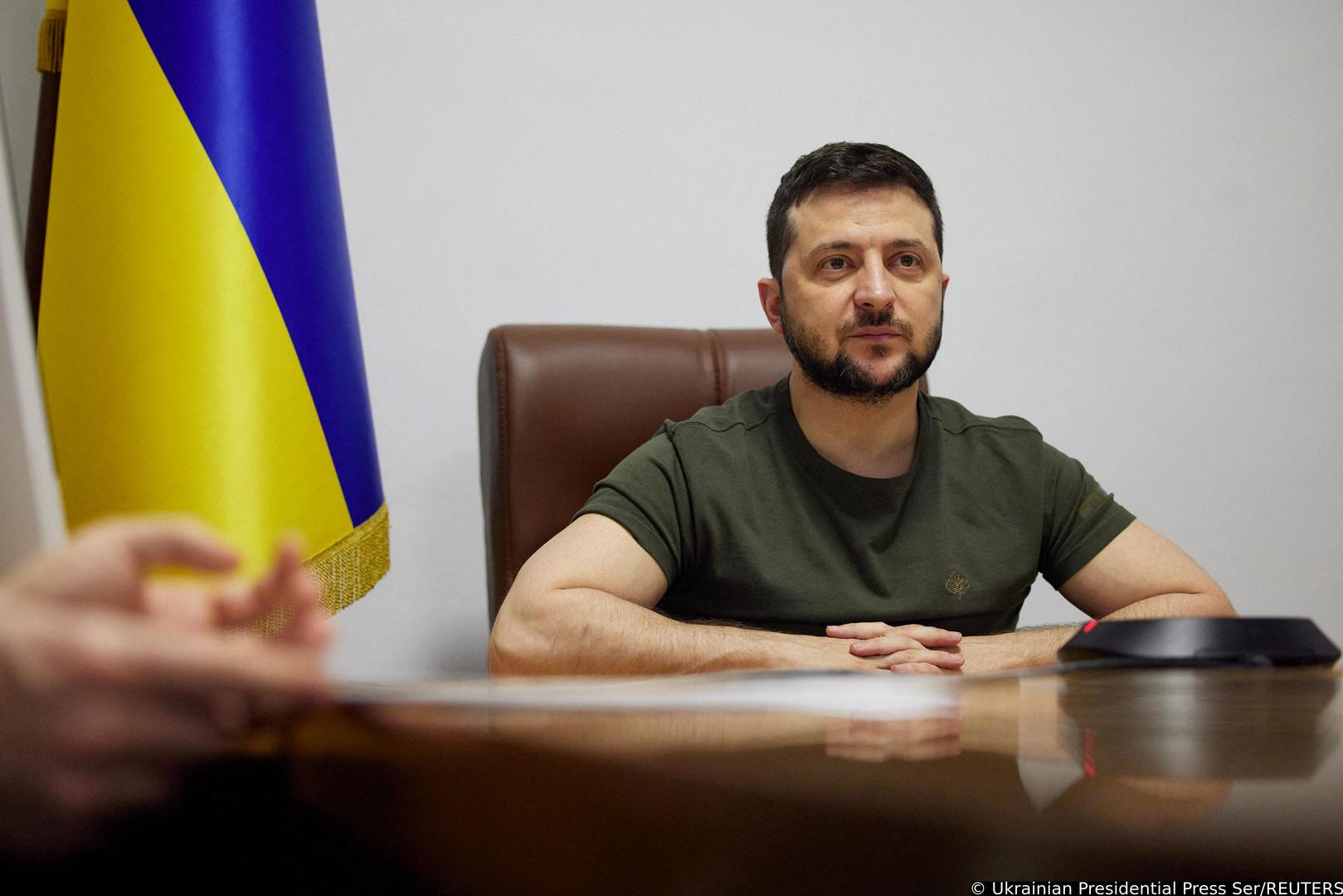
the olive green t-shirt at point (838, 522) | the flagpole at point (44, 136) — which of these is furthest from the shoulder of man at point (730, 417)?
the flagpole at point (44, 136)

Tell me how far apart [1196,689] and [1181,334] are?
1972mm

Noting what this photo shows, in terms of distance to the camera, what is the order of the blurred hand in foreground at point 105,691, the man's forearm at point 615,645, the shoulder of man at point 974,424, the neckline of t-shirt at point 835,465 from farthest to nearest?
the shoulder of man at point 974,424, the neckline of t-shirt at point 835,465, the man's forearm at point 615,645, the blurred hand in foreground at point 105,691

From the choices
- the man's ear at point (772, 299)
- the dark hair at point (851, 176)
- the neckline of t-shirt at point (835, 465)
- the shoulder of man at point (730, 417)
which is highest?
the dark hair at point (851, 176)

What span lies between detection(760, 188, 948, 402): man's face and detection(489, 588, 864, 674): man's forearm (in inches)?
17.4

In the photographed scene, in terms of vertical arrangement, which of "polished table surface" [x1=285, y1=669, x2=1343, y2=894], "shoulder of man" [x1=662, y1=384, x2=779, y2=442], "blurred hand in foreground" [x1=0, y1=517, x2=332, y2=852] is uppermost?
"blurred hand in foreground" [x1=0, y1=517, x2=332, y2=852]

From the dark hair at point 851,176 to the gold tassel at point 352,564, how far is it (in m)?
0.71

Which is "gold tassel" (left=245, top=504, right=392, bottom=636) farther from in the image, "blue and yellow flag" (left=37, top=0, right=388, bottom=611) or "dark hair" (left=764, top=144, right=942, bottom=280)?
"dark hair" (left=764, top=144, right=942, bottom=280)

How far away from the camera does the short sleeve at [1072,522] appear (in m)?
1.36

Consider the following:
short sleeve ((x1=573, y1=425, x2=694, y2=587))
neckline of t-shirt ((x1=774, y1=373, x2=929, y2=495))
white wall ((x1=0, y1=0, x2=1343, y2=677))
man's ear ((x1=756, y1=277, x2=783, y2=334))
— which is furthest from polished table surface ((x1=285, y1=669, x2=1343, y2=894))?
white wall ((x1=0, y1=0, x2=1343, y2=677))

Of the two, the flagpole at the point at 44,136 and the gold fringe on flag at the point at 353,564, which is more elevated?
the flagpole at the point at 44,136

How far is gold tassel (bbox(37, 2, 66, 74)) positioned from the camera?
118cm

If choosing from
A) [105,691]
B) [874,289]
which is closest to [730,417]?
[874,289]

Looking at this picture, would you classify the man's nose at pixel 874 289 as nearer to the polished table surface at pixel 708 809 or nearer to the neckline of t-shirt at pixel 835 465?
the neckline of t-shirt at pixel 835 465

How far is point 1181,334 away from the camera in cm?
211
